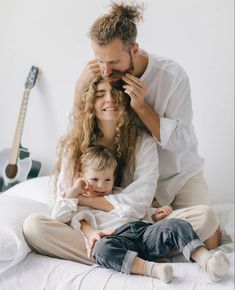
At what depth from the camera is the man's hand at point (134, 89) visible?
56.8 inches

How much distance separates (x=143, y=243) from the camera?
1.33 meters

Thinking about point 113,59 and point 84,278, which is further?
point 113,59

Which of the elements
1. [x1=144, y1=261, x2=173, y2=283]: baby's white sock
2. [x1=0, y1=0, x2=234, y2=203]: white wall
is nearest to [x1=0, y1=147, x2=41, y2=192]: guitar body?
[x1=0, y1=0, x2=234, y2=203]: white wall

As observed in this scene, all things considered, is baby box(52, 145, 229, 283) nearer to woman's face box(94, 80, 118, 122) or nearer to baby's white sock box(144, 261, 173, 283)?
baby's white sock box(144, 261, 173, 283)

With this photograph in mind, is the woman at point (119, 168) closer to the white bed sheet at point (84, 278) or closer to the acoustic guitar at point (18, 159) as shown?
the white bed sheet at point (84, 278)

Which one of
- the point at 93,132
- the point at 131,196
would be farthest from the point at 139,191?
the point at 93,132

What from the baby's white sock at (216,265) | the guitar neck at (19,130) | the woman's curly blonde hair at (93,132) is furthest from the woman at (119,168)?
the guitar neck at (19,130)

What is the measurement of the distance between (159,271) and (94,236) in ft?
0.71

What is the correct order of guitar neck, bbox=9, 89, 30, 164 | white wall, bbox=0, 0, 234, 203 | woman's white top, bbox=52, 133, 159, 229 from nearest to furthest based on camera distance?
woman's white top, bbox=52, 133, 159, 229
white wall, bbox=0, 0, 234, 203
guitar neck, bbox=9, 89, 30, 164

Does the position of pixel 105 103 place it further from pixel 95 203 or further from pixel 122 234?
pixel 122 234

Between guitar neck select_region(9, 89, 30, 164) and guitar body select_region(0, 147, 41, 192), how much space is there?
36 millimetres

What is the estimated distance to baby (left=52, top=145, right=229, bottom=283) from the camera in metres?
1.23

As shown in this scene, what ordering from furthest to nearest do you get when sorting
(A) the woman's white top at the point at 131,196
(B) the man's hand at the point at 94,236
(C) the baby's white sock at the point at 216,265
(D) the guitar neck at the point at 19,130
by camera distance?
1. (D) the guitar neck at the point at 19,130
2. (A) the woman's white top at the point at 131,196
3. (B) the man's hand at the point at 94,236
4. (C) the baby's white sock at the point at 216,265

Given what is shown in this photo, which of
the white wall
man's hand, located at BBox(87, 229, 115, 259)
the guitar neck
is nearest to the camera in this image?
man's hand, located at BBox(87, 229, 115, 259)
